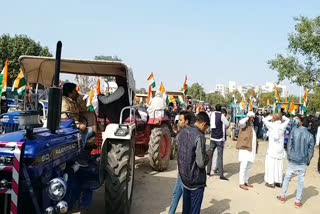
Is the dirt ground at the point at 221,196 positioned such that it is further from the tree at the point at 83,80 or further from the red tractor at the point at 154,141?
the tree at the point at 83,80

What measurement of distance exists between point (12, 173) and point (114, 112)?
11.3 ft

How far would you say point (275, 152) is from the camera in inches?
302

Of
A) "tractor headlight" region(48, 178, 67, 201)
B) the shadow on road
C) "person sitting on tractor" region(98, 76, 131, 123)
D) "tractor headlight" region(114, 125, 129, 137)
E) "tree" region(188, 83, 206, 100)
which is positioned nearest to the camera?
"tractor headlight" region(48, 178, 67, 201)

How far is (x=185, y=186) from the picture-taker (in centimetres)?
397

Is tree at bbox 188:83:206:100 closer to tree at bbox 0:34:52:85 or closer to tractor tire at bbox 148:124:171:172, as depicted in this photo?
tree at bbox 0:34:52:85

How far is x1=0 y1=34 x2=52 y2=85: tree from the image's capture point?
2909cm

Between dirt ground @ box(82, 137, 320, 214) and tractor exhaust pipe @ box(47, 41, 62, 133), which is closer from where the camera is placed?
tractor exhaust pipe @ box(47, 41, 62, 133)

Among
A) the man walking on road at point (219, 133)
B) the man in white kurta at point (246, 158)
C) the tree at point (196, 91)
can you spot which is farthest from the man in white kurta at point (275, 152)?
the tree at point (196, 91)

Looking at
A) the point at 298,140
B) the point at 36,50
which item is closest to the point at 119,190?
the point at 298,140

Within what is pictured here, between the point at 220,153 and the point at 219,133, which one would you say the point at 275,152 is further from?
the point at 219,133

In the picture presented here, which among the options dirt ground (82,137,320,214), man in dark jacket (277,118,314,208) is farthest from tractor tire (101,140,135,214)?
man in dark jacket (277,118,314,208)

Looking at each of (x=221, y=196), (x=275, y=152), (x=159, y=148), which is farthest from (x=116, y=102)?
(x=275, y=152)

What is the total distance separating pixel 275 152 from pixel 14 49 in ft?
94.3

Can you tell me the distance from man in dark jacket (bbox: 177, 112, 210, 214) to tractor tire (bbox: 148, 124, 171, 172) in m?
3.55
